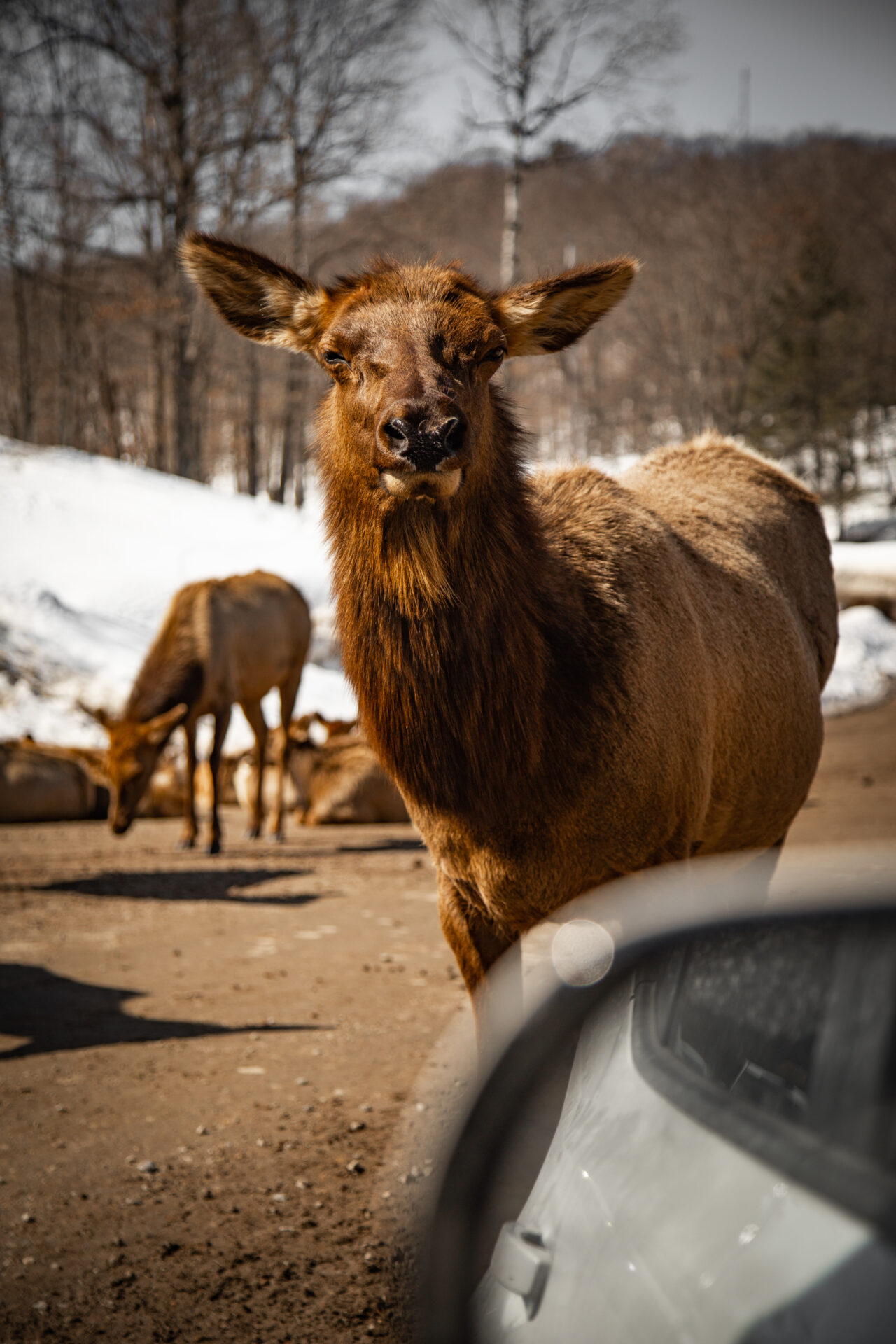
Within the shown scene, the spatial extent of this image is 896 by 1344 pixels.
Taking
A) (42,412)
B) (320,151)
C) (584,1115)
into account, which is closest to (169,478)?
(320,151)

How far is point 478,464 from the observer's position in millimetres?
3115

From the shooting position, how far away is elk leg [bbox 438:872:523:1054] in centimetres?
325

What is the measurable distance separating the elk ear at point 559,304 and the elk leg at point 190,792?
24.6 ft

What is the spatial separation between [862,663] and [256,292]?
53.3ft

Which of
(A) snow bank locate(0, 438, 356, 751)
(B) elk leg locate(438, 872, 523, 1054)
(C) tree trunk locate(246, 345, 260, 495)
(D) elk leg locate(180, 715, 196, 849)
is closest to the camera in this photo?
(B) elk leg locate(438, 872, 523, 1054)

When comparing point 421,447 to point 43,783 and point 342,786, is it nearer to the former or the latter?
point 342,786

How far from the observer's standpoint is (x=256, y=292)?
12.2 ft

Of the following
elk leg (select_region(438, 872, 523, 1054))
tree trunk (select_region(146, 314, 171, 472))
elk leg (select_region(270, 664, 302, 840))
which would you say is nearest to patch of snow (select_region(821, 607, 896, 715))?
elk leg (select_region(270, 664, 302, 840))

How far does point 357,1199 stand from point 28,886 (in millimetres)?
5686

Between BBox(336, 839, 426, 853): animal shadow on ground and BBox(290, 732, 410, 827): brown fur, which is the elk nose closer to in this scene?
BBox(336, 839, 426, 853): animal shadow on ground

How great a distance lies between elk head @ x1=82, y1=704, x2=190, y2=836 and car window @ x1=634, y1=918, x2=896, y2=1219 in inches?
358

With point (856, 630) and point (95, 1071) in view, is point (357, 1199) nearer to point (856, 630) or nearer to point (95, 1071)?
point (95, 1071)

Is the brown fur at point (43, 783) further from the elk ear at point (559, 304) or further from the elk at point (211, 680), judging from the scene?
the elk ear at point (559, 304)

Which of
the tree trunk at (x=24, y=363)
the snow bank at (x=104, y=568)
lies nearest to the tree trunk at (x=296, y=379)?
the snow bank at (x=104, y=568)
